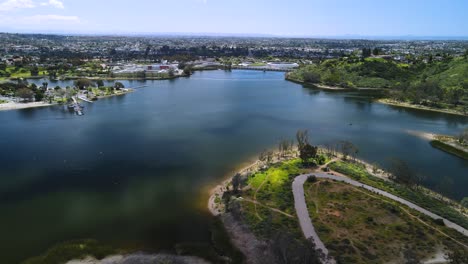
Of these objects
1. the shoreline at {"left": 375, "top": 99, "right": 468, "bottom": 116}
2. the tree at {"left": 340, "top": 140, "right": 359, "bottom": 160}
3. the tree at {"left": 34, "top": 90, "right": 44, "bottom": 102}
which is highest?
the tree at {"left": 34, "top": 90, "right": 44, "bottom": 102}

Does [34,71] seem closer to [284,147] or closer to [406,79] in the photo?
[284,147]

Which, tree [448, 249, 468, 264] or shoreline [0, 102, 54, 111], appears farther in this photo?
shoreline [0, 102, 54, 111]

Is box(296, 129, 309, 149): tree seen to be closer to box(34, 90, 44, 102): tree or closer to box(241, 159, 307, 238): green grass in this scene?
box(241, 159, 307, 238): green grass

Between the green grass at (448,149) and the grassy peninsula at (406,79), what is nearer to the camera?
the green grass at (448,149)

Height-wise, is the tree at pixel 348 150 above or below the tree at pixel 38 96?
below

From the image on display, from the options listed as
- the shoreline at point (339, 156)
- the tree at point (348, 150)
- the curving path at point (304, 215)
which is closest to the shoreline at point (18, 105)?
the shoreline at point (339, 156)

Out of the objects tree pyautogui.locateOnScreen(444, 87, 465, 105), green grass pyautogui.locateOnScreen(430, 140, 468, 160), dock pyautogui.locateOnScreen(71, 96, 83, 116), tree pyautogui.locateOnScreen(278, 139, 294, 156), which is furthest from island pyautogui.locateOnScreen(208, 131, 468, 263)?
tree pyautogui.locateOnScreen(444, 87, 465, 105)

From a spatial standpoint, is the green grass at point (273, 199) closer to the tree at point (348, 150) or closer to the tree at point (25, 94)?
the tree at point (348, 150)
